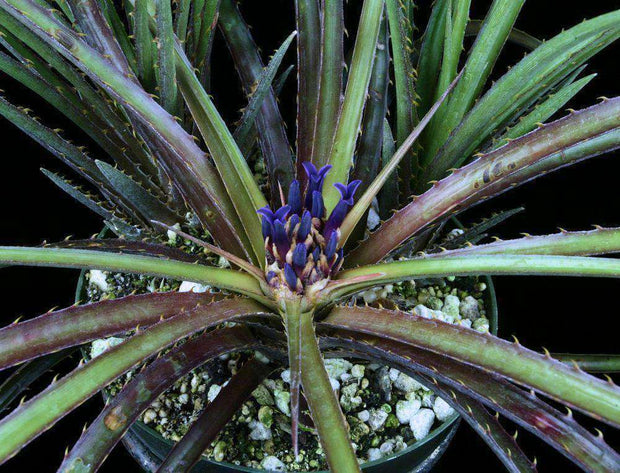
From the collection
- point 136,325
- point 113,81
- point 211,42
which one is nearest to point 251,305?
point 136,325

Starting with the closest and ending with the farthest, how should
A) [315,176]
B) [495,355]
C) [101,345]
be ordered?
[495,355] < [315,176] < [101,345]

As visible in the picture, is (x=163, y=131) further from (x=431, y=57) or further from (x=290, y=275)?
(x=431, y=57)

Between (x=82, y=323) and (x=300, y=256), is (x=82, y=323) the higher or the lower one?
the lower one

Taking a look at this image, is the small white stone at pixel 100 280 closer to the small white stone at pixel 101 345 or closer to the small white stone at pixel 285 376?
the small white stone at pixel 101 345

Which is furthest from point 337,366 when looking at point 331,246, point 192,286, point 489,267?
point 489,267

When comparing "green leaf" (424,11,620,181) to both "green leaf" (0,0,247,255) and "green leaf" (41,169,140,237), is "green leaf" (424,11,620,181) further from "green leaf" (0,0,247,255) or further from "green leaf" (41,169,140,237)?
"green leaf" (41,169,140,237)

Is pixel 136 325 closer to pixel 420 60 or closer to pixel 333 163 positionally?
pixel 333 163

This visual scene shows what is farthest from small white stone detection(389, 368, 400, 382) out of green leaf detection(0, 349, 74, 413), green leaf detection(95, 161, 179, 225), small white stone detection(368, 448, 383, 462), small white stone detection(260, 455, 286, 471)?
green leaf detection(0, 349, 74, 413)
